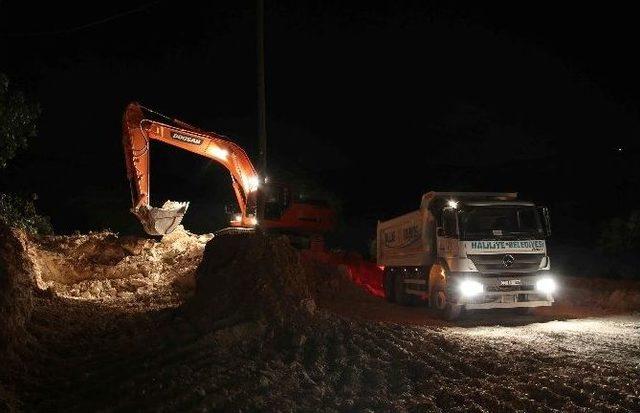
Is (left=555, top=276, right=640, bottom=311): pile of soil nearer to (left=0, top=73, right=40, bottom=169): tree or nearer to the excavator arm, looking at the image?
the excavator arm

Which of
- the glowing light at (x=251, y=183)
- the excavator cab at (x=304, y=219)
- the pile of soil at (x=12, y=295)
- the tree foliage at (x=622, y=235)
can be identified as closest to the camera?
the pile of soil at (x=12, y=295)

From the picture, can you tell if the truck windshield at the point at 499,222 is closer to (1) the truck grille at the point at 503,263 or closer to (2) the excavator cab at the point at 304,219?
(1) the truck grille at the point at 503,263

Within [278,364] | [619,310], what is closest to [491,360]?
[278,364]

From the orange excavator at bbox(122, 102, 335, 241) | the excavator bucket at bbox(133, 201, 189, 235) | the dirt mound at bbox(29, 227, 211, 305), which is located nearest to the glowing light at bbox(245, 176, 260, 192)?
the orange excavator at bbox(122, 102, 335, 241)

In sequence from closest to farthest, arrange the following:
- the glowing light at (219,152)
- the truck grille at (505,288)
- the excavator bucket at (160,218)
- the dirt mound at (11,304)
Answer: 1. the dirt mound at (11,304)
2. the truck grille at (505,288)
3. the excavator bucket at (160,218)
4. the glowing light at (219,152)

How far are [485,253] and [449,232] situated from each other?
890 mm

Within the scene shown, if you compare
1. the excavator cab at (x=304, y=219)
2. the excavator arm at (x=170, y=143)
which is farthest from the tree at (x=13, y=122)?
the excavator cab at (x=304, y=219)

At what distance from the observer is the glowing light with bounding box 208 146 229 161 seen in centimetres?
1784

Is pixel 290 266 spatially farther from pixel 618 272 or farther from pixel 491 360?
pixel 618 272

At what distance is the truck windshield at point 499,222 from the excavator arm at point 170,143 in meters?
6.97

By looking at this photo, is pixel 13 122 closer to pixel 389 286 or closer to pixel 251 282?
pixel 251 282

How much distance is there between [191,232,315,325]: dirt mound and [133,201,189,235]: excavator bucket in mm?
5134

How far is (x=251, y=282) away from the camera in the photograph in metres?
9.27

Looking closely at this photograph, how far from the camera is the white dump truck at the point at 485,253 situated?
12102mm
